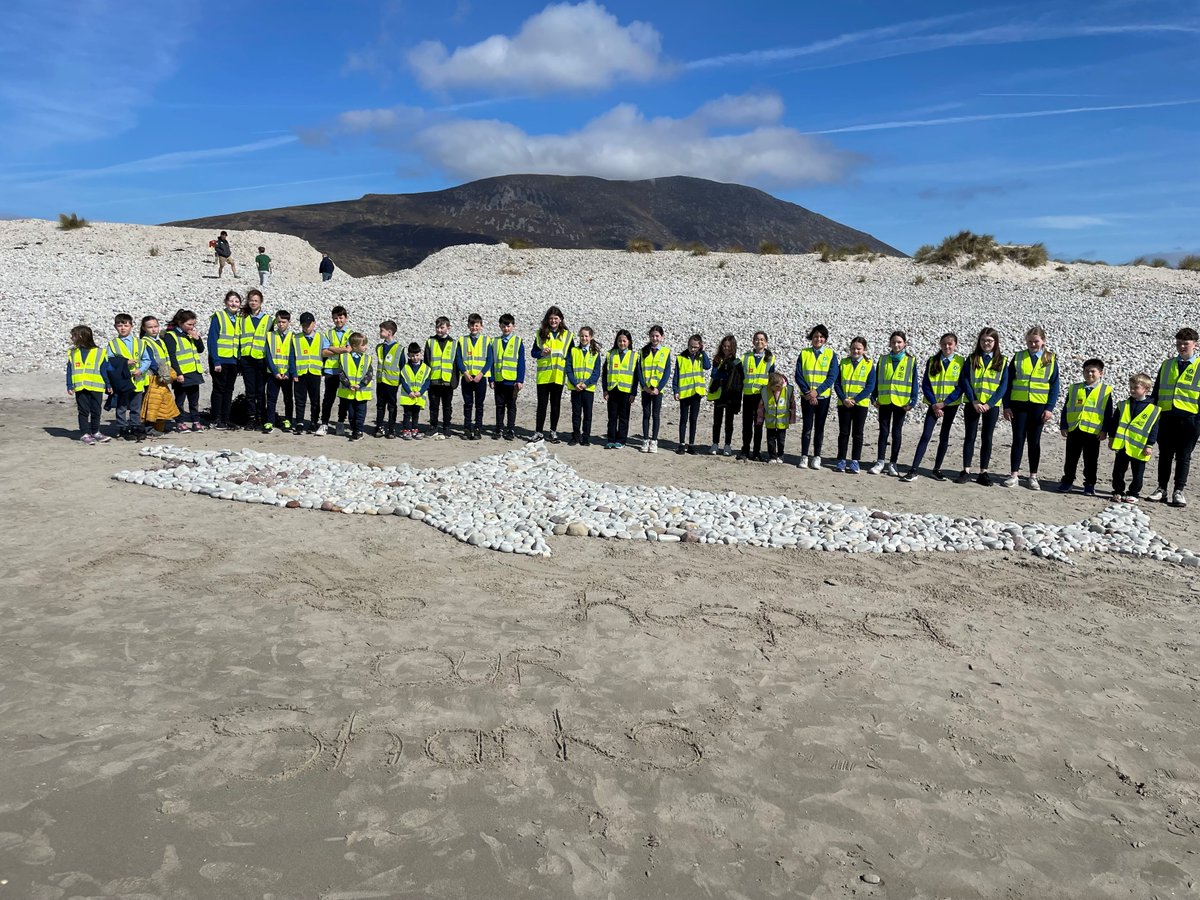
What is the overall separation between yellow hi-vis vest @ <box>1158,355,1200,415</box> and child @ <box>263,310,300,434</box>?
1178 centimetres

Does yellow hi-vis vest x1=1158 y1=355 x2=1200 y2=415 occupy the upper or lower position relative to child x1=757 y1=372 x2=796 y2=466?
upper

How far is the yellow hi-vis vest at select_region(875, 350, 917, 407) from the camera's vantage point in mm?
10844

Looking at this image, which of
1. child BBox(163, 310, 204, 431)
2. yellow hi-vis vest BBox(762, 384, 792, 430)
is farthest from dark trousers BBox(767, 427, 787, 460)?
child BBox(163, 310, 204, 431)

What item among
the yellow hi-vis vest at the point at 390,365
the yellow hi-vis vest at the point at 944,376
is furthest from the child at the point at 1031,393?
the yellow hi-vis vest at the point at 390,365

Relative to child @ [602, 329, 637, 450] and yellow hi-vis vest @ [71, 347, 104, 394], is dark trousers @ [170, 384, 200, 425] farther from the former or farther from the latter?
child @ [602, 329, 637, 450]

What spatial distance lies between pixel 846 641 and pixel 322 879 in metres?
3.85

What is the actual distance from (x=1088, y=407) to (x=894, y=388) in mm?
2328

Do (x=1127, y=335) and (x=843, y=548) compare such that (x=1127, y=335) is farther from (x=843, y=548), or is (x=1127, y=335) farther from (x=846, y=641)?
(x=846, y=641)

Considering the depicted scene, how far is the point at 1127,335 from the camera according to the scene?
706 inches

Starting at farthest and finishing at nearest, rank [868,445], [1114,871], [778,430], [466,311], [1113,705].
Result: [466,311]
[868,445]
[778,430]
[1113,705]
[1114,871]

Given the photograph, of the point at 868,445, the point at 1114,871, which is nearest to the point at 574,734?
the point at 1114,871

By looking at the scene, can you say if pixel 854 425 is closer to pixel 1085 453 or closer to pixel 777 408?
pixel 777 408

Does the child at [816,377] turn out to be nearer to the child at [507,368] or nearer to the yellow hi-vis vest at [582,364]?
the yellow hi-vis vest at [582,364]

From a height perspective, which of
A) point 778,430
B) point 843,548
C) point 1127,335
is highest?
point 1127,335
